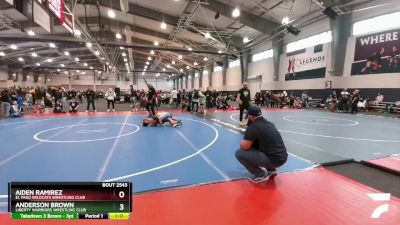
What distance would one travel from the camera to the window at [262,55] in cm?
2558

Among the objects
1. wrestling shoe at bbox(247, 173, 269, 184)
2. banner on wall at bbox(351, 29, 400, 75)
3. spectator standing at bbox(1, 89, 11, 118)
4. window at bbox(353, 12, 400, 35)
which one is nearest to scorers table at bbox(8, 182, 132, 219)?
wrestling shoe at bbox(247, 173, 269, 184)

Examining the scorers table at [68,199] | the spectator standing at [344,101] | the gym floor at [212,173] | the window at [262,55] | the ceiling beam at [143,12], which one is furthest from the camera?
the window at [262,55]

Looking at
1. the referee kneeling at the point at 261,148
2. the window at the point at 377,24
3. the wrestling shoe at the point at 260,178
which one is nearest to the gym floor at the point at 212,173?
the wrestling shoe at the point at 260,178

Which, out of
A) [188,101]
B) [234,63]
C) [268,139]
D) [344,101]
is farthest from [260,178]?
[234,63]

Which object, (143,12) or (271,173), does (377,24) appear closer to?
(143,12)

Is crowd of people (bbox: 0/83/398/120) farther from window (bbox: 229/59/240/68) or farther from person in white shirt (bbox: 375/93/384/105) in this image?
window (bbox: 229/59/240/68)

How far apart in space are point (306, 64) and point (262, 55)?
6669 millimetres

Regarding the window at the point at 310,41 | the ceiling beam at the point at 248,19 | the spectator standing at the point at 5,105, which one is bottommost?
the spectator standing at the point at 5,105

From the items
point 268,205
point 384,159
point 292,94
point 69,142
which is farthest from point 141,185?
point 292,94

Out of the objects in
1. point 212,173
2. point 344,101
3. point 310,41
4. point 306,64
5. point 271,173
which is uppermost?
point 310,41

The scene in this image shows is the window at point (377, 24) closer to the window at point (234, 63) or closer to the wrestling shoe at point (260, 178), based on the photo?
the window at point (234, 63)

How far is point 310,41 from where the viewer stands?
68.0ft

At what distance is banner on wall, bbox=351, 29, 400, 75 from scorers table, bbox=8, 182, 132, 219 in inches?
730

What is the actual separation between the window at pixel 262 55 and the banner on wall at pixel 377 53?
9014mm
